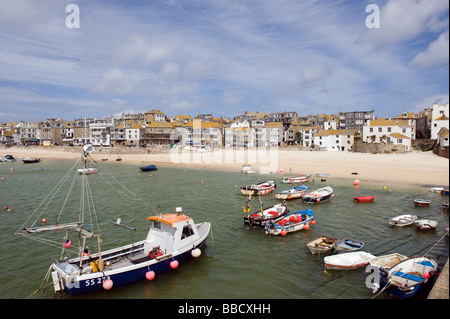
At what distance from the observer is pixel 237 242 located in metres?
21.4

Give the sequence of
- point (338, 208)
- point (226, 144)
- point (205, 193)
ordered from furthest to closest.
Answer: point (226, 144) → point (205, 193) → point (338, 208)

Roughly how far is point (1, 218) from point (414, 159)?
2897 inches

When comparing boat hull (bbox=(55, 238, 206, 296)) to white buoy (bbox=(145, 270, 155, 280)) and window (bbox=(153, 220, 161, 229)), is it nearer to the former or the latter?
white buoy (bbox=(145, 270, 155, 280))

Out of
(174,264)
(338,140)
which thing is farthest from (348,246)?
(338,140)

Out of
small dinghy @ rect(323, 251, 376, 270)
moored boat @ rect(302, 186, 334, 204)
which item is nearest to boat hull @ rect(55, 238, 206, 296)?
small dinghy @ rect(323, 251, 376, 270)

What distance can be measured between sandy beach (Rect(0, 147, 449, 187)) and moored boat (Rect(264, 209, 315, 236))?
25.5 meters

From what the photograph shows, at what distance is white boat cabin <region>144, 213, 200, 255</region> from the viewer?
16.8 meters

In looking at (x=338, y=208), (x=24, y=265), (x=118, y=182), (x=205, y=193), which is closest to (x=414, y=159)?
(x=338, y=208)

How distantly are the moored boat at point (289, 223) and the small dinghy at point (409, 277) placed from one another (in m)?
8.97

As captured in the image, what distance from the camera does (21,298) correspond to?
14250mm

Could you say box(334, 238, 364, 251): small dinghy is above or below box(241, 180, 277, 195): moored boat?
below

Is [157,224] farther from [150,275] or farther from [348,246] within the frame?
[348,246]

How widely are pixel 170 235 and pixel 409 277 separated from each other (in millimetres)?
12873

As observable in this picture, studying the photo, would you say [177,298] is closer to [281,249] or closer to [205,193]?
[281,249]
